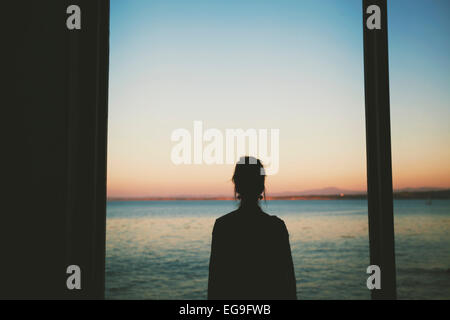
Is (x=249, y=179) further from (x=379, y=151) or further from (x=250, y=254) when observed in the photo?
(x=379, y=151)

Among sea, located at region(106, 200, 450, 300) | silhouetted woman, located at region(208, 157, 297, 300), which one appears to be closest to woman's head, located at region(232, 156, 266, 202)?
silhouetted woman, located at region(208, 157, 297, 300)

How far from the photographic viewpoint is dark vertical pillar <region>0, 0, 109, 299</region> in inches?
45.3

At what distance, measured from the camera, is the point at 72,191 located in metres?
1.15

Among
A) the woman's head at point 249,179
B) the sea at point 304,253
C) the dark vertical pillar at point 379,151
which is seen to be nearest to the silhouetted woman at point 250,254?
the woman's head at point 249,179

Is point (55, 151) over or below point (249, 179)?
over

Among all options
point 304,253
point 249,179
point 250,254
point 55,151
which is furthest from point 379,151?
point 304,253

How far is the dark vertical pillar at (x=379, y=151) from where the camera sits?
1104 millimetres

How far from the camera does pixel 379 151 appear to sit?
1.12 metres

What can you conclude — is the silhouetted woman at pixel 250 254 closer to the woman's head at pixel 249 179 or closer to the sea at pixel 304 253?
the woman's head at pixel 249 179

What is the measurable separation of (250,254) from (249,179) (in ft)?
0.90

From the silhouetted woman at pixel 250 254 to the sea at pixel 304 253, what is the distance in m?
3.87

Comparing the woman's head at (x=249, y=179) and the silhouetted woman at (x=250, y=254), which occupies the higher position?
the woman's head at (x=249, y=179)

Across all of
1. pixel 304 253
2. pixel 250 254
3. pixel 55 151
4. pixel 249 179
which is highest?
pixel 55 151

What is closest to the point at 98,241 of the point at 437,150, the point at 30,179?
the point at 30,179
